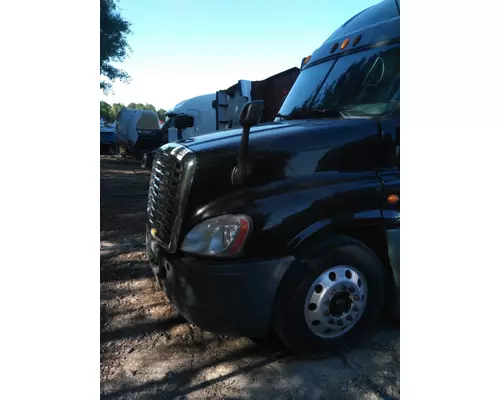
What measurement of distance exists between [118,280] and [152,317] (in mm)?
1021

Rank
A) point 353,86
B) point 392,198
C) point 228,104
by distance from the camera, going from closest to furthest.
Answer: point 392,198 → point 353,86 → point 228,104

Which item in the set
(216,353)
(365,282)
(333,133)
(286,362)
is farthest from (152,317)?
(333,133)

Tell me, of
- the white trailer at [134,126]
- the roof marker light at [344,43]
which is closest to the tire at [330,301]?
the roof marker light at [344,43]

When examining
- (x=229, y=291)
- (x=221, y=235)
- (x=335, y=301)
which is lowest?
(x=335, y=301)

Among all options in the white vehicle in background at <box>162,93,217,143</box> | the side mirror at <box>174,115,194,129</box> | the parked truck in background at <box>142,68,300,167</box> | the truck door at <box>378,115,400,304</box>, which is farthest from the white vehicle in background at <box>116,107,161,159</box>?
the truck door at <box>378,115,400,304</box>

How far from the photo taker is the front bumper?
2.46 meters

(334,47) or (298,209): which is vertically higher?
(334,47)

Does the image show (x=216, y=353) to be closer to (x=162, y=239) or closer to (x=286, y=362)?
(x=286, y=362)

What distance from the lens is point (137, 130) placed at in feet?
63.8

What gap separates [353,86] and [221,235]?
70.2 inches

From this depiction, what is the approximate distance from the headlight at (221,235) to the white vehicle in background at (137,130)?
55.7 ft

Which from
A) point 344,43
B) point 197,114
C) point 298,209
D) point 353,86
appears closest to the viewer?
point 298,209

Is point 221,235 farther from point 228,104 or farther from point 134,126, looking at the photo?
point 134,126

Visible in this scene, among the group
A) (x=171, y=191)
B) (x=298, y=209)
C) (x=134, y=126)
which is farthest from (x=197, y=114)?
(x=298, y=209)
